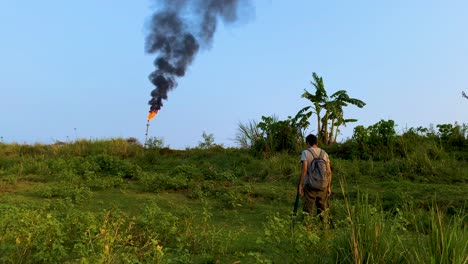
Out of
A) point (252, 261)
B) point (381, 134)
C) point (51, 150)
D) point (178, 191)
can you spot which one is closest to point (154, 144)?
point (51, 150)

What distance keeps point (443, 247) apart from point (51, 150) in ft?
58.3

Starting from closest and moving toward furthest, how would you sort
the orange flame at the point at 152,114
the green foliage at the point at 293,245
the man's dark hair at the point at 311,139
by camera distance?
the green foliage at the point at 293,245 < the man's dark hair at the point at 311,139 < the orange flame at the point at 152,114

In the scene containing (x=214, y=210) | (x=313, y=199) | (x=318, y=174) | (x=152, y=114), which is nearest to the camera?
(x=318, y=174)

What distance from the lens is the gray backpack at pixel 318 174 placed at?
779 cm

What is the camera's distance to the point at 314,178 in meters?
7.82

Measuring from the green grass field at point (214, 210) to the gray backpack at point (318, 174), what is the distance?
1.88ft

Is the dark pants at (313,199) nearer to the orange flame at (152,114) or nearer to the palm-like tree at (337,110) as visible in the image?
the palm-like tree at (337,110)

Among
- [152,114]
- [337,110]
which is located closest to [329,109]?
[337,110]

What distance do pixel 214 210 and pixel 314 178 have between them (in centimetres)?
262

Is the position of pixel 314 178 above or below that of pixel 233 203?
above

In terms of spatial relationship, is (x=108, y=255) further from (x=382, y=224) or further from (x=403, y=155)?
(x=403, y=155)

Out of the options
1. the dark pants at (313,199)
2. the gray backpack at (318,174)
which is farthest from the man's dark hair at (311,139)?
the dark pants at (313,199)

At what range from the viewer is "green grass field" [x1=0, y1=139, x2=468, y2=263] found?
3.89 meters

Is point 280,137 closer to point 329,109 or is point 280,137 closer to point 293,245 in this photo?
point 329,109
